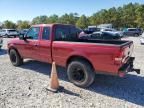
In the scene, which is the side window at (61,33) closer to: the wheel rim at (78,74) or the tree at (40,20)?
the wheel rim at (78,74)

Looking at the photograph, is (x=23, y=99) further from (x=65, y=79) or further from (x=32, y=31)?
(x=32, y=31)

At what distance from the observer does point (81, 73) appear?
19.7ft

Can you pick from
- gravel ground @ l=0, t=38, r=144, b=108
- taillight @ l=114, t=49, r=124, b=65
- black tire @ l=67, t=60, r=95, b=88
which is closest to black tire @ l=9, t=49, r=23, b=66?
gravel ground @ l=0, t=38, r=144, b=108

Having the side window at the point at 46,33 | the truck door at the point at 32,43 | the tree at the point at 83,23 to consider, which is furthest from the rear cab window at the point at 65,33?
the tree at the point at 83,23

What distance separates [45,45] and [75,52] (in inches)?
57.3

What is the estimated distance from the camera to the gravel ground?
16.0 feet

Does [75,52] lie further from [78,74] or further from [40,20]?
[40,20]

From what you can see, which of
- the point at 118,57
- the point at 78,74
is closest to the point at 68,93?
the point at 78,74

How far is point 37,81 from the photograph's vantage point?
6.63 metres

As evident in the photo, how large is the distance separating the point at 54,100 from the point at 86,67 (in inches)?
53.6

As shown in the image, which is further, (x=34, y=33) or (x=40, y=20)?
(x=40, y=20)

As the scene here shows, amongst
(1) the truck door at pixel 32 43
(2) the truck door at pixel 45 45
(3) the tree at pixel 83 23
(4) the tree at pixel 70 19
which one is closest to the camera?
(2) the truck door at pixel 45 45

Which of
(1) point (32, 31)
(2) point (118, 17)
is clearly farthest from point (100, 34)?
(2) point (118, 17)

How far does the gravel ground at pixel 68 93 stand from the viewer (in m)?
4.88
